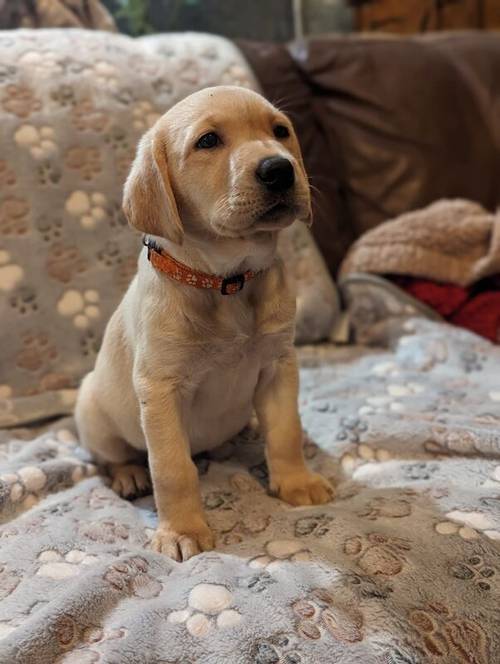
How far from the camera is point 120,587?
42.9 inches

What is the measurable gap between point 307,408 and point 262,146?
29.9 inches

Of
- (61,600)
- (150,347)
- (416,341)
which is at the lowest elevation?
(416,341)

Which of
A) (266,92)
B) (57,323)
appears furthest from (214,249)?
(266,92)

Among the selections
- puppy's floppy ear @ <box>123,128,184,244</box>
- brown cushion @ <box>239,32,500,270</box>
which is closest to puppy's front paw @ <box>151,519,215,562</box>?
puppy's floppy ear @ <box>123,128,184,244</box>

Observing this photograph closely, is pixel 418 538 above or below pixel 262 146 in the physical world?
below

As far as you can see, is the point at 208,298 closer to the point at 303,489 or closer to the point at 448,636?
the point at 303,489

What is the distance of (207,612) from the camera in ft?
3.38

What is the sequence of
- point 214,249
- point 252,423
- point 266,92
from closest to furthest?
point 214,249 < point 252,423 < point 266,92

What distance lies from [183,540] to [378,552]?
0.32 meters

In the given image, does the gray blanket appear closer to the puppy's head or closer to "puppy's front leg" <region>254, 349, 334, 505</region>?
"puppy's front leg" <region>254, 349, 334, 505</region>

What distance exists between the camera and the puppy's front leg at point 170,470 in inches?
50.3

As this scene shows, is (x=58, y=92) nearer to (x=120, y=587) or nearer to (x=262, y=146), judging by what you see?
(x=262, y=146)

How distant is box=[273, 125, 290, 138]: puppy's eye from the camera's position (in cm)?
133

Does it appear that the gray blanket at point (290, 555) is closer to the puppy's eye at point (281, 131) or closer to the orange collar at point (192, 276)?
the orange collar at point (192, 276)
